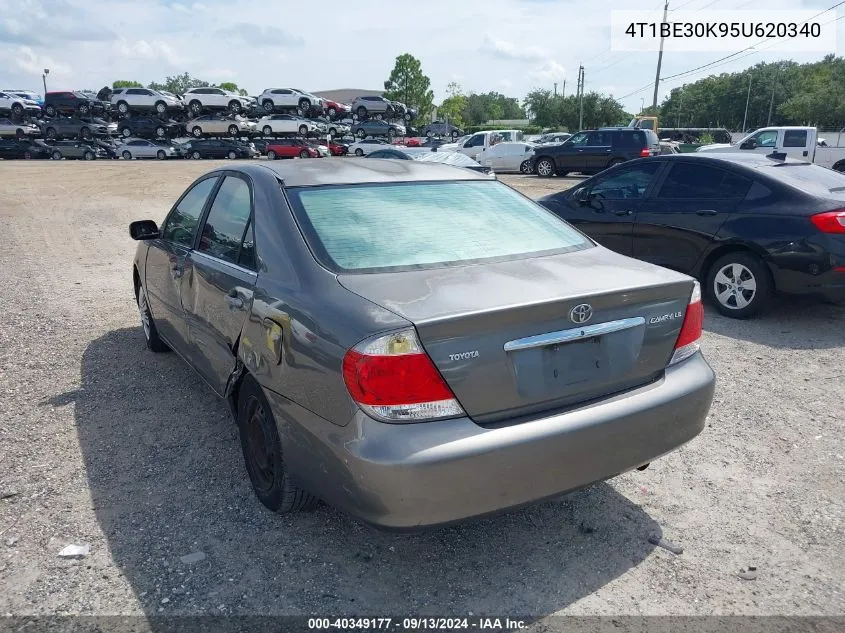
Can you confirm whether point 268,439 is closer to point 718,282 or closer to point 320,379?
point 320,379

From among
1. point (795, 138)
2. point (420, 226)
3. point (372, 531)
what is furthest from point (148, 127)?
point (372, 531)

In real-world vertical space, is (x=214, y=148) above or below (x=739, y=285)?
above

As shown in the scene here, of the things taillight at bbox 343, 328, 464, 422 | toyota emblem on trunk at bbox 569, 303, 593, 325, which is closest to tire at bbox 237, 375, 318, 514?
taillight at bbox 343, 328, 464, 422

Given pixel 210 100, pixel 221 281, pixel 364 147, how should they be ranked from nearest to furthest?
pixel 221 281 < pixel 364 147 < pixel 210 100

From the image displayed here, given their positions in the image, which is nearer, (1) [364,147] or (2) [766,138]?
(2) [766,138]

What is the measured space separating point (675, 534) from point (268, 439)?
1924mm

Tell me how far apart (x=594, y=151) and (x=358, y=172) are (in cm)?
2192

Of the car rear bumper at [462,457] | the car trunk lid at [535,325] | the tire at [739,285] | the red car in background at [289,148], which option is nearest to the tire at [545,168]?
the red car in background at [289,148]

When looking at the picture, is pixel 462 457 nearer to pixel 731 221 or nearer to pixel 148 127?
pixel 731 221

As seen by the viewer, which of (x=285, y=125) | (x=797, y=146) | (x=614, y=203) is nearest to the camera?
(x=614, y=203)

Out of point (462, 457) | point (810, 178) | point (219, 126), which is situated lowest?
point (462, 457)

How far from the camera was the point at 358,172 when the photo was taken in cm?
371

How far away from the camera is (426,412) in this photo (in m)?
2.38

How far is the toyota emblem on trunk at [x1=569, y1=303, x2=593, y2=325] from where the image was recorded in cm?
257
